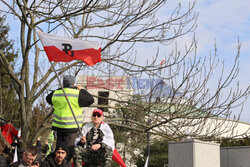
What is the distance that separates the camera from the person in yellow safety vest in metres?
5.75

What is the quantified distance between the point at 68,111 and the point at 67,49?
1.27 metres

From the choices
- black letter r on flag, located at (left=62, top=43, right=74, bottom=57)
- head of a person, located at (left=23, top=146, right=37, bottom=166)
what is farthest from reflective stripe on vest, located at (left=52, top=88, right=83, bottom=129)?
black letter r on flag, located at (left=62, top=43, right=74, bottom=57)

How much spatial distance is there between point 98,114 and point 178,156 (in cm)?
343

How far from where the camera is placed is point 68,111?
19.2ft

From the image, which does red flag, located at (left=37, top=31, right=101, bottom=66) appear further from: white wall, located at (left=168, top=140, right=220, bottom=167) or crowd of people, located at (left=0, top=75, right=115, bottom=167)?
white wall, located at (left=168, top=140, right=220, bottom=167)

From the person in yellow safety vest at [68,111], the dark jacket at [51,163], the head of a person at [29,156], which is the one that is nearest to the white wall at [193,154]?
the person in yellow safety vest at [68,111]

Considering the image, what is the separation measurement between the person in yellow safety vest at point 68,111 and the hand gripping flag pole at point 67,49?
0.65m

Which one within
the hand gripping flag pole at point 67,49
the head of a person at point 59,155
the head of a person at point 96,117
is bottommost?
the head of a person at point 59,155

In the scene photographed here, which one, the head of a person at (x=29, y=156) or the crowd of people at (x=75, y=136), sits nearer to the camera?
the head of a person at (x=29, y=156)

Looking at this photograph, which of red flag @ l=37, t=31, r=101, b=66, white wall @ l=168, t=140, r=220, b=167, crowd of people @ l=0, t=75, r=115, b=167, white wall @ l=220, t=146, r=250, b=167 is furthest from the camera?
white wall @ l=220, t=146, r=250, b=167

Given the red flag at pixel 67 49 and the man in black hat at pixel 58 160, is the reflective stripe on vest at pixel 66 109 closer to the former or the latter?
the man in black hat at pixel 58 160

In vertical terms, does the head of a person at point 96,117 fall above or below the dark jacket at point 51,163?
above

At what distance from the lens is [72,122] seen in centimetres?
578

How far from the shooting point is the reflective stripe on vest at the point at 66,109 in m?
5.77
